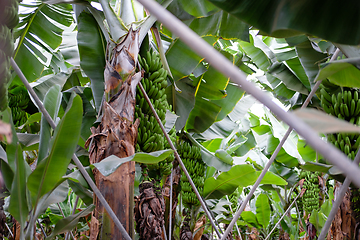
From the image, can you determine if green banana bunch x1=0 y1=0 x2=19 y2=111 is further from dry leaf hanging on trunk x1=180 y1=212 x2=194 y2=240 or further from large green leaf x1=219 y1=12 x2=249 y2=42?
dry leaf hanging on trunk x1=180 y1=212 x2=194 y2=240

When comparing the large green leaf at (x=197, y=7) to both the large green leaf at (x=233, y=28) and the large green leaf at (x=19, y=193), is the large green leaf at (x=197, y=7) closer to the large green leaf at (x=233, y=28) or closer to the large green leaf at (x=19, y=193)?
the large green leaf at (x=233, y=28)

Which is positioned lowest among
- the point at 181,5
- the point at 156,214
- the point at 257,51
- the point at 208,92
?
the point at 156,214

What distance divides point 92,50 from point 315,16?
1138 millimetres

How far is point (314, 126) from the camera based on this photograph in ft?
0.62

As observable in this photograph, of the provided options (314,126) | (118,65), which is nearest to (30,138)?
(118,65)

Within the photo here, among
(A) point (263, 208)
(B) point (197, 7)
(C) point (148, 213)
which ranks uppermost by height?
(B) point (197, 7)

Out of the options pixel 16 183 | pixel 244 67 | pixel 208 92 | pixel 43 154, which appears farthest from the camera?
pixel 244 67

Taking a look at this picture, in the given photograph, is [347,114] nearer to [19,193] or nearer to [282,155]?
[282,155]

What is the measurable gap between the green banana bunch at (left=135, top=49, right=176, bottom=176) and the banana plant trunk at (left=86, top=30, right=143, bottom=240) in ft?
0.74

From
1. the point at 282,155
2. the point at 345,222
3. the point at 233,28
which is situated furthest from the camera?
the point at 282,155

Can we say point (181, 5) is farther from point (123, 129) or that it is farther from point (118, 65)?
point (123, 129)

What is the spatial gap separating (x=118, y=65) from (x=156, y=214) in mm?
808

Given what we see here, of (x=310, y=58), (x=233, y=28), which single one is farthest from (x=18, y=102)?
(x=310, y=58)

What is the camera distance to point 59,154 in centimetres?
72
